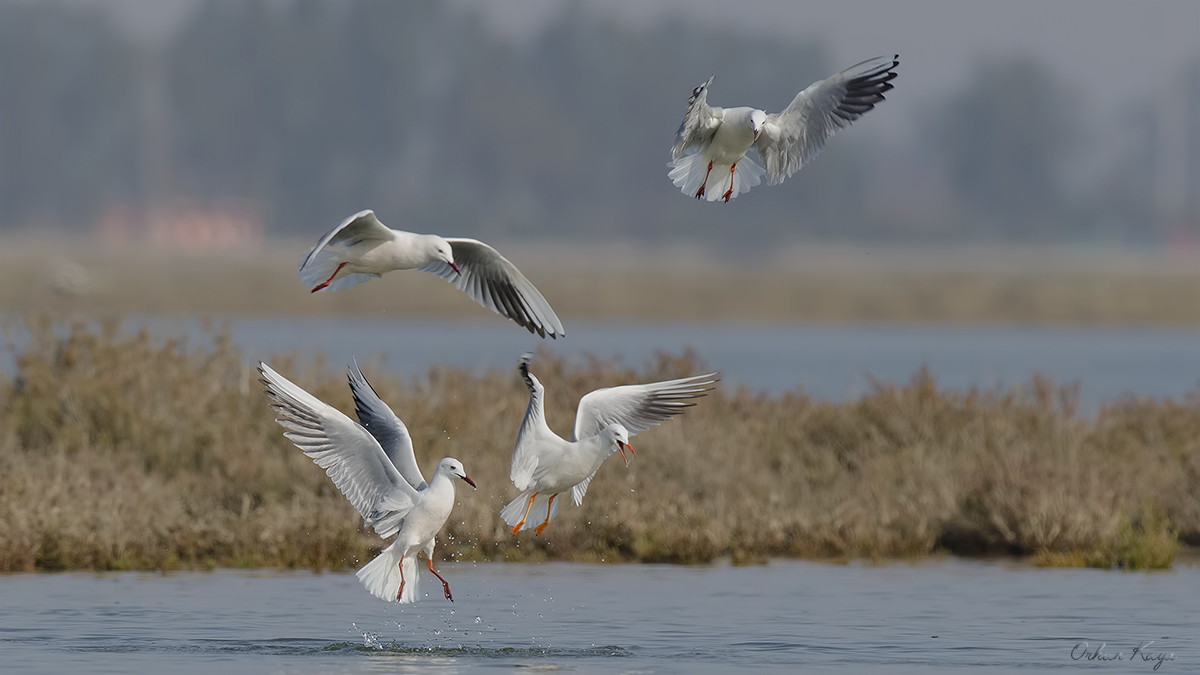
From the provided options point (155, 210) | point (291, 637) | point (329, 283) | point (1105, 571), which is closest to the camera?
point (329, 283)

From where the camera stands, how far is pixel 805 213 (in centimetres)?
10381

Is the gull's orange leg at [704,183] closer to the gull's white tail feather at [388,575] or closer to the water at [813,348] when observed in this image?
the gull's white tail feather at [388,575]

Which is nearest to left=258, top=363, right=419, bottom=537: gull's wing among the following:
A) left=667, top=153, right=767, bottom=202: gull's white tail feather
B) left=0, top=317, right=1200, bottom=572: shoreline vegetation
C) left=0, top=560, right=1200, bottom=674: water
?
left=0, top=560, right=1200, bottom=674: water

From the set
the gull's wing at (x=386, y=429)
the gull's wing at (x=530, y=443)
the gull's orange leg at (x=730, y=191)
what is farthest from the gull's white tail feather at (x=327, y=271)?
the gull's orange leg at (x=730, y=191)

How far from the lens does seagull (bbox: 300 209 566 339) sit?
39.2 ft

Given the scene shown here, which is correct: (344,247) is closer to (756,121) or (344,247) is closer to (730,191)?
(730,191)

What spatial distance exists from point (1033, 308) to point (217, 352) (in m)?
59.3

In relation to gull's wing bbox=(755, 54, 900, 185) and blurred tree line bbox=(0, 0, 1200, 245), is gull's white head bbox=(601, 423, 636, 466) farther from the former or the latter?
blurred tree line bbox=(0, 0, 1200, 245)

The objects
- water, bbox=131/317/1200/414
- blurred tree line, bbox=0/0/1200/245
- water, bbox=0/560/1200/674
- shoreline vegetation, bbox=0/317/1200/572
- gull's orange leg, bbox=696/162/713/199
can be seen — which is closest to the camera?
water, bbox=0/560/1200/674

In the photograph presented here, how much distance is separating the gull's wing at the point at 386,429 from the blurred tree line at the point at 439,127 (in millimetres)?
92039

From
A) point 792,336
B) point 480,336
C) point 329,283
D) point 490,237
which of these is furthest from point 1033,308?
point 329,283

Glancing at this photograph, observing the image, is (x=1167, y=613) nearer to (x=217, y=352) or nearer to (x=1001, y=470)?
(x=1001, y=470)

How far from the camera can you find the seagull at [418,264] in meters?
11.9
